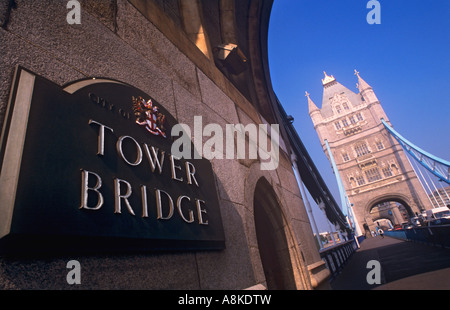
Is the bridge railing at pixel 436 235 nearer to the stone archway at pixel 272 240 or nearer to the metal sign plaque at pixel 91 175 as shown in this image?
the stone archway at pixel 272 240

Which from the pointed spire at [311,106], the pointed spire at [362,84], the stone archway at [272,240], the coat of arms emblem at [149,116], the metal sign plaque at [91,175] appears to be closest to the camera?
the metal sign plaque at [91,175]

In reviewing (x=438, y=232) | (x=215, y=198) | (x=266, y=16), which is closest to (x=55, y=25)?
(x=215, y=198)

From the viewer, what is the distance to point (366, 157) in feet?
192

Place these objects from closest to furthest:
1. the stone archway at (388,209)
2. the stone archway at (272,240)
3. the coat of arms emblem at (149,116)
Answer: the coat of arms emblem at (149,116)
the stone archway at (272,240)
the stone archway at (388,209)

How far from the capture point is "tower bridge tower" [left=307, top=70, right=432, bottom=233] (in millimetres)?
51969

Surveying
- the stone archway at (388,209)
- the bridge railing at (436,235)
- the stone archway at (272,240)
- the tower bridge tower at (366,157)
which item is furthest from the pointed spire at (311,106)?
the stone archway at (272,240)

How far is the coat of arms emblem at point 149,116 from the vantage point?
172 centimetres

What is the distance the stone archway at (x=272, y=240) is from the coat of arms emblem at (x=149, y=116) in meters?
2.35

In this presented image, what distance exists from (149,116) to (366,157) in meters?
66.6

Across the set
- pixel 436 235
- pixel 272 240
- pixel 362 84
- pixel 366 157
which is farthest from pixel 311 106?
pixel 272 240

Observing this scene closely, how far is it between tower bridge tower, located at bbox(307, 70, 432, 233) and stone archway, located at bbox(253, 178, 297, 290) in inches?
2204

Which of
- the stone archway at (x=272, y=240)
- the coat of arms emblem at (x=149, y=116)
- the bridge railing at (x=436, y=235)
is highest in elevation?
the coat of arms emblem at (x=149, y=116)

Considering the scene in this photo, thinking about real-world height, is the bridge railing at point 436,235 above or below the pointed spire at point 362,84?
below

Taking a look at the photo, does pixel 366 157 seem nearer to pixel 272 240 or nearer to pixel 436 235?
pixel 436 235
